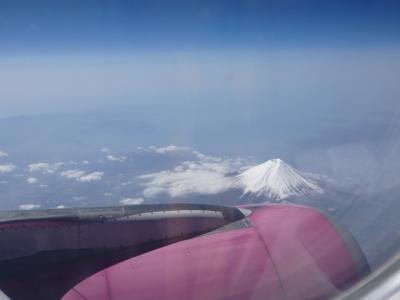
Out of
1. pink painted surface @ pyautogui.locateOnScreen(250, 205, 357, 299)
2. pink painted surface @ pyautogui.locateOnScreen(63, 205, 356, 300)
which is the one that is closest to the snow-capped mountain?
pink painted surface @ pyautogui.locateOnScreen(250, 205, 357, 299)

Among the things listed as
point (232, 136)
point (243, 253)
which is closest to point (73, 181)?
point (232, 136)

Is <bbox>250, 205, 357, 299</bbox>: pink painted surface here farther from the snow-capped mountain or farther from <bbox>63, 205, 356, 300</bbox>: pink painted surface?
the snow-capped mountain

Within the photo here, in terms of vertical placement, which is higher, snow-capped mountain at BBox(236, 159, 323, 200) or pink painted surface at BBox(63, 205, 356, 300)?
snow-capped mountain at BBox(236, 159, 323, 200)

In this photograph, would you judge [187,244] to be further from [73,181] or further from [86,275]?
[73,181]

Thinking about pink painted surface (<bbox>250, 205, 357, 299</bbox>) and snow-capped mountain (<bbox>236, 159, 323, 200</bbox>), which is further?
snow-capped mountain (<bbox>236, 159, 323, 200</bbox>)

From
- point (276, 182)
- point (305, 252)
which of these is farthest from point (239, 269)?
point (276, 182)

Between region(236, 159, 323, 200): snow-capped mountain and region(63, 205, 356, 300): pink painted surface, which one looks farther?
region(236, 159, 323, 200): snow-capped mountain

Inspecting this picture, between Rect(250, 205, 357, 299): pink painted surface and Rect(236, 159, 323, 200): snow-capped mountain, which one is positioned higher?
Rect(236, 159, 323, 200): snow-capped mountain

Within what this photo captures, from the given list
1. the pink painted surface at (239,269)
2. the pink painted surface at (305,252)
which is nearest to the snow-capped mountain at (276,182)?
the pink painted surface at (305,252)
